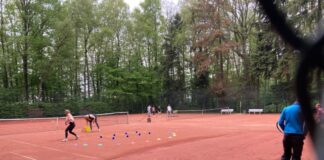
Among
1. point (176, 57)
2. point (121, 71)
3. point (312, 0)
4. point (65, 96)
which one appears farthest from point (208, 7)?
point (312, 0)

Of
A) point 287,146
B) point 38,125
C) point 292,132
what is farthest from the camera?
point 38,125

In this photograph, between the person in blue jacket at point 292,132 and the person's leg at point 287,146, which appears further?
the person's leg at point 287,146

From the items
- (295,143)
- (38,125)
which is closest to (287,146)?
(295,143)

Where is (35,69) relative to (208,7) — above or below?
below

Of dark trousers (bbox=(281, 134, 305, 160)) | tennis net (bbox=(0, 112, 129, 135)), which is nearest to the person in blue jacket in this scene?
dark trousers (bbox=(281, 134, 305, 160))

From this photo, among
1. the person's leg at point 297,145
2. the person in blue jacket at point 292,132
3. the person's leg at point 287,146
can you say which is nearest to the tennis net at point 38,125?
the person's leg at point 287,146

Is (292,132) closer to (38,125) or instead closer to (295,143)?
(295,143)

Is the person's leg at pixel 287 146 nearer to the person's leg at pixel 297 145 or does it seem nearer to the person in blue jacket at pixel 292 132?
the person in blue jacket at pixel 292 132

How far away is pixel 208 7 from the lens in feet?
146

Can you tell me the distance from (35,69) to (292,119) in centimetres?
3998

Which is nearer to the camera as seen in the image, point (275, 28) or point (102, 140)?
point (275, 28)

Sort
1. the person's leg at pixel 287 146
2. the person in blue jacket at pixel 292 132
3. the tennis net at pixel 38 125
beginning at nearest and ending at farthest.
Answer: the person in blue jacket at pixel 292 132 → the person's leg at pixel 287 146 → the tennis net at pixel 38 125

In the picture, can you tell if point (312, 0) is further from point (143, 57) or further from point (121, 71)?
point (143, 57)

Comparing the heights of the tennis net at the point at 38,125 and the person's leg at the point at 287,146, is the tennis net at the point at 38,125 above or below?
below
